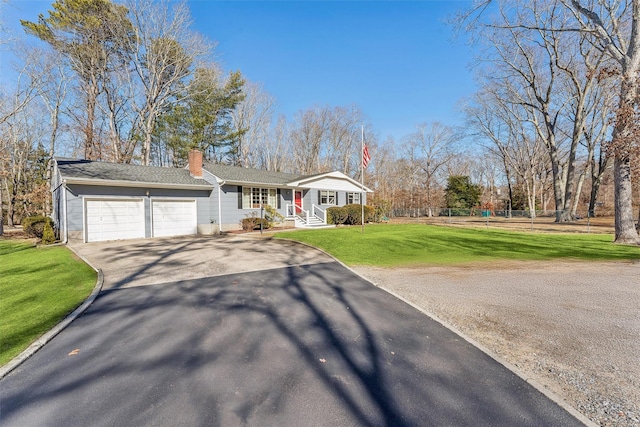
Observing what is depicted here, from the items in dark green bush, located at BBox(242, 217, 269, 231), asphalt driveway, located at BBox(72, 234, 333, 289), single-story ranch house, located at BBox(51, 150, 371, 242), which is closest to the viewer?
asphalt driveway, located at BBox(72, 234, 333, 289)

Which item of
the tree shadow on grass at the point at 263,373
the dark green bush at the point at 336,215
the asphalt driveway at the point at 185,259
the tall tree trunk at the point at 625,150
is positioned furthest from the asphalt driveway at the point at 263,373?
the dark green bush at the point at 336,215

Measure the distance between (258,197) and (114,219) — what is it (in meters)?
7.85

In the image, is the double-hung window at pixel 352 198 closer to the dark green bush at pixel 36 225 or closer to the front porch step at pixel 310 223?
the front porch step at pixel 310 223

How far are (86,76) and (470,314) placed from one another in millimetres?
31046

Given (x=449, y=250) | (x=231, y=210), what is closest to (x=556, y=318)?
(x=449, y=250)

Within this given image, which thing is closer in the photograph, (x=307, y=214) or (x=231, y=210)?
(x=231, y=210)

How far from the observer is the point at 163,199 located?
48.0 ft

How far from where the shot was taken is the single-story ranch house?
12320 millimetres

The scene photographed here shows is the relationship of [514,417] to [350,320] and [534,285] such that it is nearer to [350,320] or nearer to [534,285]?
[350,320]

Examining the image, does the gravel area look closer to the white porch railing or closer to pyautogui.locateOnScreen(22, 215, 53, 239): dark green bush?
the white porch railing

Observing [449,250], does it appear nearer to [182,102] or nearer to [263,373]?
[263,373]

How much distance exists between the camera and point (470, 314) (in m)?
4.49

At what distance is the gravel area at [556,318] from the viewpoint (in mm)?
2631

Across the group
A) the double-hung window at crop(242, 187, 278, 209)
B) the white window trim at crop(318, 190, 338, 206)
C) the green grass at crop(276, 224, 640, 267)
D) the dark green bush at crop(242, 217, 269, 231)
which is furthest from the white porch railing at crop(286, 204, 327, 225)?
the green grass at crop(276, 224, 640, 267)
